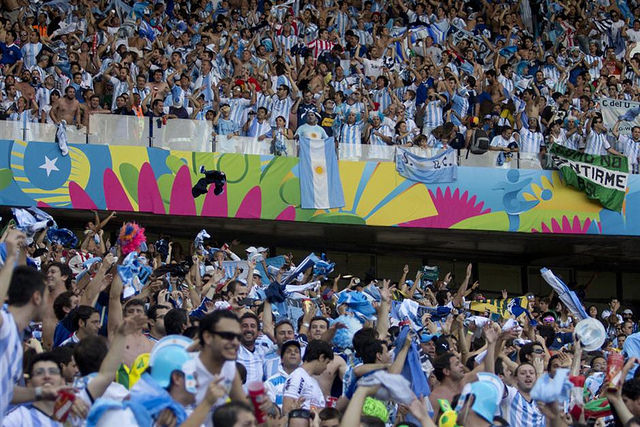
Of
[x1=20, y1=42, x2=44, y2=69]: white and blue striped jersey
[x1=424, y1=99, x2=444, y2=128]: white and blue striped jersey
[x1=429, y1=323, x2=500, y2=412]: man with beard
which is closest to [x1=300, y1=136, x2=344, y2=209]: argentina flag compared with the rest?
[x1=424, y1=99, x2=444, y2=128]: white and blue striped jersey

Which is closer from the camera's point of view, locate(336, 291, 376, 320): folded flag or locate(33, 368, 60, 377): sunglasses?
locate(33, 368, 60, 377): sunglasses

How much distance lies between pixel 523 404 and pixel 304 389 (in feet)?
4.90

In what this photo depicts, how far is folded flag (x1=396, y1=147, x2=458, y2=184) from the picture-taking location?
1790cm

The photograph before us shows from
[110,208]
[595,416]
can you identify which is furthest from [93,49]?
[595,416]

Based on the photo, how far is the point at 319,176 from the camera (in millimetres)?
17516

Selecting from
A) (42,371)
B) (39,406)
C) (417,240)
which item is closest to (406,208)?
(417,240)

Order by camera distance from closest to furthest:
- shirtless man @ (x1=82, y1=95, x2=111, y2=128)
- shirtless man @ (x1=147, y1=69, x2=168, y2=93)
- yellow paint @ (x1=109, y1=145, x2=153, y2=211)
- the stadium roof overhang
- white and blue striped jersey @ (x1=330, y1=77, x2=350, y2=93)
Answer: shirtless man @ (x1=82, y1=95, x2=111, y2=128) < yellow paint @ (x1=109, y1=145, x2=153, y2=211) < shirtless man @ (x1=147, y1=69, x2=168, y2=93) < white and blue striped jersey @ (x1=330, y1=77, x2=350, y2=93) < the stadium roof overhang

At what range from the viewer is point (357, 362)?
8211mm

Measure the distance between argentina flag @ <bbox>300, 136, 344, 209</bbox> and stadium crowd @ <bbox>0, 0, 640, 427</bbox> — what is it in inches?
11.6

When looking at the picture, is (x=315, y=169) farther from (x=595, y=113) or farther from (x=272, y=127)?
(x=595, y=113)

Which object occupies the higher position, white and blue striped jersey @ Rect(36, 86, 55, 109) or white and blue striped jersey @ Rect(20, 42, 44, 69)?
white and blue striped jersey @ Rect(20, 42, 44, 69)

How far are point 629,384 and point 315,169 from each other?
11350mm

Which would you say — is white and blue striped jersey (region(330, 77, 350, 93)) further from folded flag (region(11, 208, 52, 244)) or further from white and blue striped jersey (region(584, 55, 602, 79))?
folded flag (region(11, 208, 52, 244))

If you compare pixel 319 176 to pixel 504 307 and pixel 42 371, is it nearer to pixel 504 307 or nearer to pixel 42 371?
pixel 504 307
